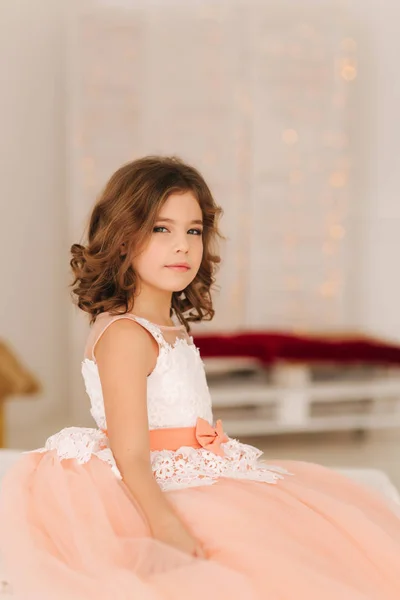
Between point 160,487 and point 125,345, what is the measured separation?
0.22 meters

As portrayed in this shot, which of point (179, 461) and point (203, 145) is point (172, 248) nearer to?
point (179, 461)

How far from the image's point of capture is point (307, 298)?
421cm

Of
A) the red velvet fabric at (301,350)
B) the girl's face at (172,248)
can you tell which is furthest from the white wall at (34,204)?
the girl's face at (172,248)

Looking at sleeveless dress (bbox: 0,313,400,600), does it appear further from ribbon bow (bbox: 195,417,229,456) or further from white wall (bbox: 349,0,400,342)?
white wall (bbox: 349,0,400,342)

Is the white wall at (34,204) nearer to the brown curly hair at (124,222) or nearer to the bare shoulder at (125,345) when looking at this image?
the brown curly hair at (124,222)

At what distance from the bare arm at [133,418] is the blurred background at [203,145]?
2.61 metres

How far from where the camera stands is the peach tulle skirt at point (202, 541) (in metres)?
0.95

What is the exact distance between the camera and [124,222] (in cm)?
122

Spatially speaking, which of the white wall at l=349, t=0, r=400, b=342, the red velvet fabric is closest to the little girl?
the red velvet fabric

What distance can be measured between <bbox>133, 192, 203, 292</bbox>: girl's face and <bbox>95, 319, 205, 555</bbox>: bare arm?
0.11 meters

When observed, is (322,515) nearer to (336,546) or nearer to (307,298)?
(336,546)

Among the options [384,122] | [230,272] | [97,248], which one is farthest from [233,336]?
[97,248]

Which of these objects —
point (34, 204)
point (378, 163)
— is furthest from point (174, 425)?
point (378, 163)

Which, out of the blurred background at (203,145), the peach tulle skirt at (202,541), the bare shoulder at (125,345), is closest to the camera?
the peach tulle skirt at (202,541)
